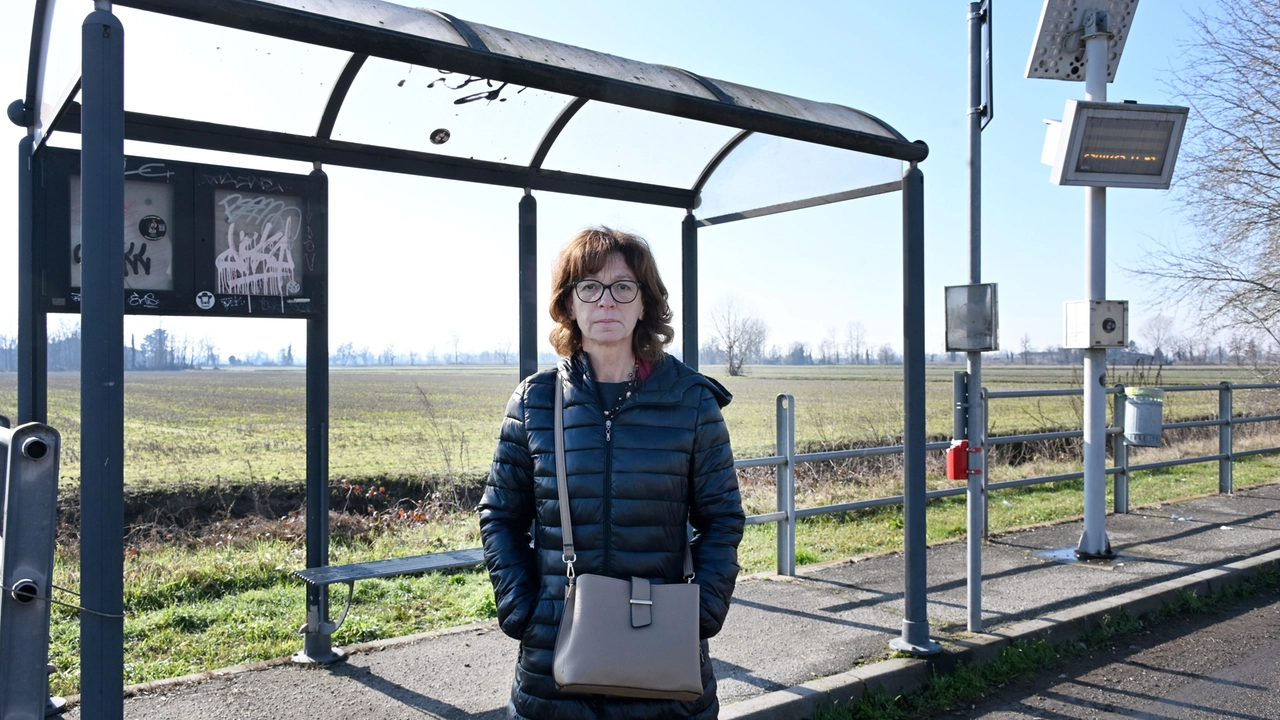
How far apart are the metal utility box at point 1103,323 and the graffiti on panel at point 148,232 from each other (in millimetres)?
6169

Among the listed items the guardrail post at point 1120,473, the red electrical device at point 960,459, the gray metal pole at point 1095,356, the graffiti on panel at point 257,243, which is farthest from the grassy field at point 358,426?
the red electrical device at point 960,459

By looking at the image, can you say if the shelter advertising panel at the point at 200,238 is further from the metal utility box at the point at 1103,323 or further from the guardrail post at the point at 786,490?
the metal utility box at the point at 1103,323

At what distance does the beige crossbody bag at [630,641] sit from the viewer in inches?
85.6

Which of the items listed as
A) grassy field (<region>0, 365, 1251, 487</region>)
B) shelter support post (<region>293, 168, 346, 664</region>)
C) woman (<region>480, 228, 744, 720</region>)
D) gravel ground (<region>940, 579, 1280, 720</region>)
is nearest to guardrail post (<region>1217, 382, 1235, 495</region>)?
grassy field (<region>0, 365, 1251, 487</region>)

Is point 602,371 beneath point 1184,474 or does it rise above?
above

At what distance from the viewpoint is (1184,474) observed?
512 inches

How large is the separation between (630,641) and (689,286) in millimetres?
3773

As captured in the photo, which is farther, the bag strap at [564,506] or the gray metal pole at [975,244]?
the gray metal pole at [975,244]

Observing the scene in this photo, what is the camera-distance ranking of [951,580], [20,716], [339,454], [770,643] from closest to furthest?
[20,716] < [770,643] < [951,580] < [339,454]

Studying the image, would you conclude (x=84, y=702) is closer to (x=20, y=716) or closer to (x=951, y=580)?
(x=20, y=716)

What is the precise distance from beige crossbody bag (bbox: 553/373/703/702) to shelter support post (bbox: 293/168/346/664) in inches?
96.3

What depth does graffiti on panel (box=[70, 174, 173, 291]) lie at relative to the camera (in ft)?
12.7

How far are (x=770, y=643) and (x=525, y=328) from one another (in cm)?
211

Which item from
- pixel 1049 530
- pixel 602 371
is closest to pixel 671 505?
pixel 602 371
